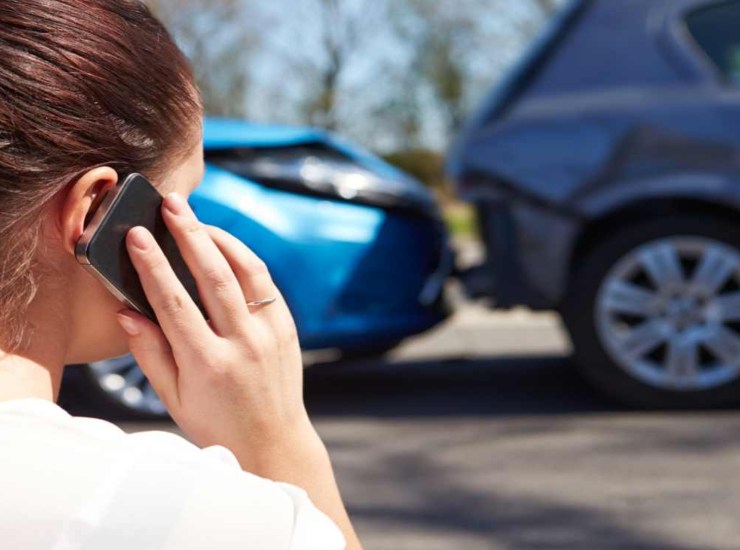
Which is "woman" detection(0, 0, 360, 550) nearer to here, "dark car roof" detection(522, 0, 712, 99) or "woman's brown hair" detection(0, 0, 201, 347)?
"woman's brown hair" detection(0, 0, 201, 347)

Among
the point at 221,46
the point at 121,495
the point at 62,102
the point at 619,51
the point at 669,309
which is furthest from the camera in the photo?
the point at 221,46

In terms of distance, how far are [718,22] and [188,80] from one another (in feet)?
12.4

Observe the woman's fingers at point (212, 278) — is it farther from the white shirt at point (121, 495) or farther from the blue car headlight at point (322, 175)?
the blue car headlight at point (322, 175)

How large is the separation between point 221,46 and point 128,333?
23.5 meters

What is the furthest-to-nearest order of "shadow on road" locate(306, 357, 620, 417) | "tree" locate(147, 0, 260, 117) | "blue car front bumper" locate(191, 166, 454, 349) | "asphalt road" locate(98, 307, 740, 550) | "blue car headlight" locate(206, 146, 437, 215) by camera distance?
"tree" locate(147, 0, 260, 117) < "shadow on road" locate(306, 357, 620, 417) < "blue car headlight" locate(206, 146, 437, 215) < "blue car front bumper" locate(191, 166, 454, 349) < "asphalt road" locate(98, 307, 740, 550)

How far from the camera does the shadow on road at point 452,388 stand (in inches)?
180

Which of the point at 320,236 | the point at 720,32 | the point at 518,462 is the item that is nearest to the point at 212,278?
the point at 518,462

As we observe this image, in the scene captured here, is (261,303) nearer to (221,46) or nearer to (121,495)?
(121,495)

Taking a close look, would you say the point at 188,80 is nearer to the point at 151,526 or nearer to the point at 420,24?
the point at 151,526

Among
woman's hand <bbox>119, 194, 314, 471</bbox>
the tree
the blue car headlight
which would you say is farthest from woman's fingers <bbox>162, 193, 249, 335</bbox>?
the tree

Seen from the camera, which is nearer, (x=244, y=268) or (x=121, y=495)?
(x=121, y=495)

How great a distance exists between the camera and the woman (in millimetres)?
797

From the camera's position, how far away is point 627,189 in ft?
13.9

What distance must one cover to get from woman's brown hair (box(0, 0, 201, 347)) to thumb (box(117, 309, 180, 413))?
100mm
